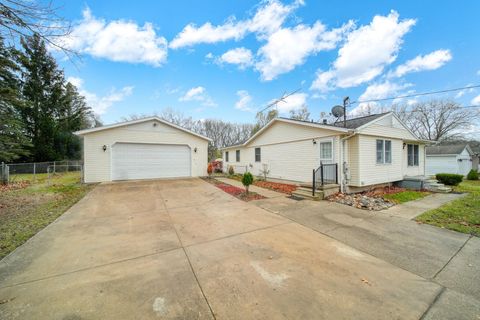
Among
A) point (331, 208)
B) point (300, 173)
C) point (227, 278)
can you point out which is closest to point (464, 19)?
point (300, 173)

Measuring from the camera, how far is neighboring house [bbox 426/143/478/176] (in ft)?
64.1

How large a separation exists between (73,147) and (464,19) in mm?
36188

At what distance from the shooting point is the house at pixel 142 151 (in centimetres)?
1103

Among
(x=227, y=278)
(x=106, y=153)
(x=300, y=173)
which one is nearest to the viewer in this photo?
(x=227, y=278)

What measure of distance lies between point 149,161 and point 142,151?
30.8 inches

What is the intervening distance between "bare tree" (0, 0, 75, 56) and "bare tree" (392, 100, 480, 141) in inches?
1351

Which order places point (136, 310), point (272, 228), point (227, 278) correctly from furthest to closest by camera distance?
point (272, 228) → point (227, 278) → point (136, 310)

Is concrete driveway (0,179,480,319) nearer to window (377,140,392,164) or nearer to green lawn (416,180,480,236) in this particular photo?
green lawn (416,180,480,236)

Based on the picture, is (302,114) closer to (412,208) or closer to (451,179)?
(451,179)

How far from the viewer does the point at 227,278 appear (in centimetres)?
254

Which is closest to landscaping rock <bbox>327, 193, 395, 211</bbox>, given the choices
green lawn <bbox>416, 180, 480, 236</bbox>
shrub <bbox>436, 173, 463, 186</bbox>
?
green lawn <bbox>416, 180, 480, 236</bbox>

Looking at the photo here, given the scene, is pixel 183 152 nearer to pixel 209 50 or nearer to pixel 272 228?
pixel 209 50

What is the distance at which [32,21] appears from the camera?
3039mm

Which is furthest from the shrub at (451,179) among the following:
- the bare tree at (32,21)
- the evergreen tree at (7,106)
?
the evergreen tree at (7,106)
